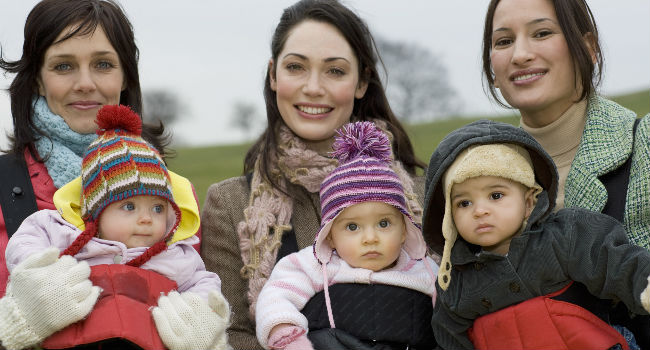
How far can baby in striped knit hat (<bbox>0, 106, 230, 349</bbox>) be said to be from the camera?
3162 millimetres

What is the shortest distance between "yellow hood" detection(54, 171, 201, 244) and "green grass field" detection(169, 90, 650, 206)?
1519 centimetres

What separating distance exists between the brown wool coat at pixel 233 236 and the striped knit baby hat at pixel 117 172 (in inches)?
21.7

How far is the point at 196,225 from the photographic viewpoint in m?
3.86

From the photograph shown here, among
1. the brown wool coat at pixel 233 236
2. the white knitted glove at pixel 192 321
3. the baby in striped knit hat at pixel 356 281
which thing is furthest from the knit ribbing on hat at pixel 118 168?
the baby in striped knit hat at pixel 356 281

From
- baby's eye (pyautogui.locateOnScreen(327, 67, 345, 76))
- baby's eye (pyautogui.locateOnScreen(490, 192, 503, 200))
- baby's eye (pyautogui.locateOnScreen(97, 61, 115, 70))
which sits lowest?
baby's eye (pyautogui.locateOnScreen(490, 192, 503, 200))

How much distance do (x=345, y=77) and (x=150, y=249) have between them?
1.61 meters

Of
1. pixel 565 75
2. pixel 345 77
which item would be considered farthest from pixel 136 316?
pixel 565 75

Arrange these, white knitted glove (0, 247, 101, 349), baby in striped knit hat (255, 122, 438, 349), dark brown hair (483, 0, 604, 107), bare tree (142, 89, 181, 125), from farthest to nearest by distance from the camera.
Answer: bare tree (142, 89, 181, 125) → dark brown hair (483, 0, 604, 107) → baby in striped knit hat (255, 122, 438, 349) → white knitted glove (0, 247, 101, 349)

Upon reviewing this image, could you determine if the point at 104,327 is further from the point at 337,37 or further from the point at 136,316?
the point at 337,37

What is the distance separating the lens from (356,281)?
12.0 ft

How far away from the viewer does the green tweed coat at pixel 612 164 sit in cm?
367

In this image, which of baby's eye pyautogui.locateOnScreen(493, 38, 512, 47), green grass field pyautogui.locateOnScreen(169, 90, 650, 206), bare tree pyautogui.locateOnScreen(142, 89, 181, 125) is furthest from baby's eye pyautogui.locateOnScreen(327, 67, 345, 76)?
bare tree pyautogui.locateOnScreen(142, 89, 181, 125)

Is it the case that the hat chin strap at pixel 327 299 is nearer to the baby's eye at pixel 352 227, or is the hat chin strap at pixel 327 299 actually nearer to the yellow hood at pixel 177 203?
the baby's eye at pixel 352 227

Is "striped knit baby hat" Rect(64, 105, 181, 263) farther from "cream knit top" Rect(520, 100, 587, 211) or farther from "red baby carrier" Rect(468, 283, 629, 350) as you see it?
"cream knit top" Rect(520, 100, 587, 211)
